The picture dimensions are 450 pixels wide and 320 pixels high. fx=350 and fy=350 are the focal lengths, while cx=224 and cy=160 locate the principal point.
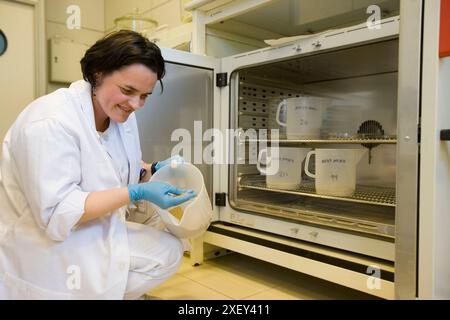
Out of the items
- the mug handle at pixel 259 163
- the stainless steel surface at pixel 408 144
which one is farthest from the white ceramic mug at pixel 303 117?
the stainless steel surface at pixel 408 144

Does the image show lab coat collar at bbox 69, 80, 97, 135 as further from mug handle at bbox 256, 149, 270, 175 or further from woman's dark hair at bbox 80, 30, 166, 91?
mug handle at bbox 256, 149, 270, 175

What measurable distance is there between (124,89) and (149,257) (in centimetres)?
50

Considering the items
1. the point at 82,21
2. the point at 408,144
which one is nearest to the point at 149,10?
the point at 82,21

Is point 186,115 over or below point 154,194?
over

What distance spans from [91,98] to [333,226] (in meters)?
0.88

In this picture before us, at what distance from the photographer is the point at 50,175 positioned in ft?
2.86

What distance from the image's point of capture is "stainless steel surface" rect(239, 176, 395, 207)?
1.22 metres

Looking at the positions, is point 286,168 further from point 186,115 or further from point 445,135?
point 445,135

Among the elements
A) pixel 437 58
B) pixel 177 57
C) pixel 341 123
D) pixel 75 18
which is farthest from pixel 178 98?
pixel 75 18

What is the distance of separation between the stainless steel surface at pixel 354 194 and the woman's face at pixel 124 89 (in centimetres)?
70

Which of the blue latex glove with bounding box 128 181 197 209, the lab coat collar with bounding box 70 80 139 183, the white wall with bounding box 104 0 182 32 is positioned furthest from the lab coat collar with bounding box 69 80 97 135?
the white wall with bounding box 104 0 182 32

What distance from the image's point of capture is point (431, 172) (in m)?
0.85

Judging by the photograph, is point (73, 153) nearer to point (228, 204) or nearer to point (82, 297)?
point (82, 297)

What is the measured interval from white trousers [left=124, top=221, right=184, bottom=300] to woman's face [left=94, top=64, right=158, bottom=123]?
37 cm
